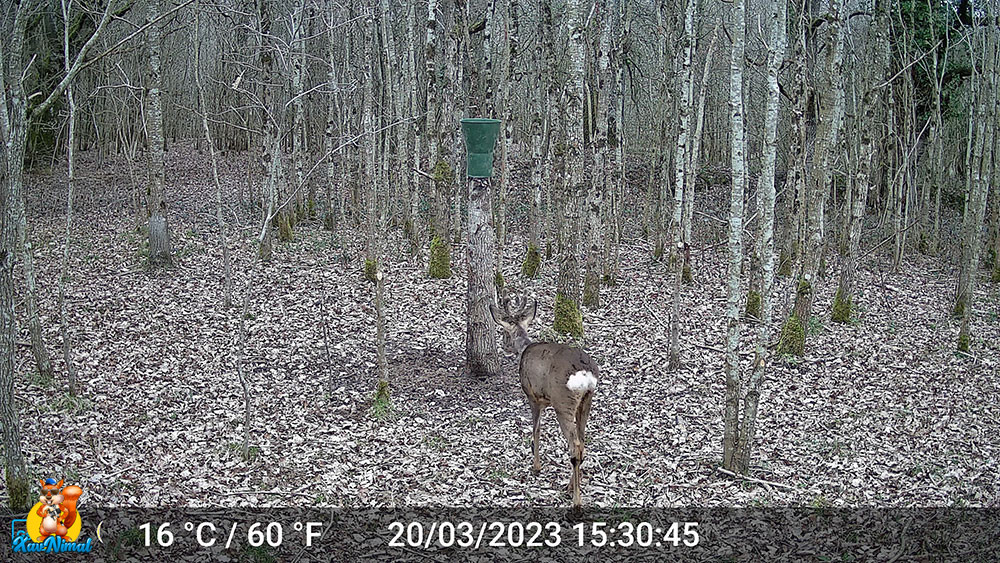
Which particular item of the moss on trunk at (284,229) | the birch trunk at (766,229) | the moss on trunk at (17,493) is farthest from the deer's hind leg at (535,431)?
the moss on trunk at (284,229)

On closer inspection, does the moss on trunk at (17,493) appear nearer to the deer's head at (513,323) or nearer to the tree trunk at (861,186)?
the deer's head at (513,323)

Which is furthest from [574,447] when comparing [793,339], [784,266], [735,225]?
[784,266]

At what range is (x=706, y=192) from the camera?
25.2 meters

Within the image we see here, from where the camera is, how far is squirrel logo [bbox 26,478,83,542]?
5527mm

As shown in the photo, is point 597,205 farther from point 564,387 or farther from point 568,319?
point 564,387

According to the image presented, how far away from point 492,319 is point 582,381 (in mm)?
2585

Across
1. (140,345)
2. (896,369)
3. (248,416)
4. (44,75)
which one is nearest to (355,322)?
(140,345)

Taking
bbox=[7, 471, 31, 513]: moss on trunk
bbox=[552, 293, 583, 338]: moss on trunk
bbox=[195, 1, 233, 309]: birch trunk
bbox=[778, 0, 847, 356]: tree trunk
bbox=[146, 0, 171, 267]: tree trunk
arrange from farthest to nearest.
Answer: bbox=[146, 0, 171, 267]: tree trunk < bbox=[552, 293, 583, 338]: moss on trunk < bbox=[778, 0, 847, 356]: tree trunk < bbox=[195, 1, 233, 309]: birch trunk < bbox=[7, 471, 31, 513]: moss on trunk

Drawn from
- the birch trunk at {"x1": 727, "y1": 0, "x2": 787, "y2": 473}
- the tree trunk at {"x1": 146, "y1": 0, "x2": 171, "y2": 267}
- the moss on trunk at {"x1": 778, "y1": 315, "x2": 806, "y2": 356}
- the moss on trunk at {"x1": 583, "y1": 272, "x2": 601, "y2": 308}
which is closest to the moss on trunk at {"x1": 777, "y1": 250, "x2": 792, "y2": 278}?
the moss on trunk at {"x1": 778, "y1": 315, "x2": 806, "y2": 356}

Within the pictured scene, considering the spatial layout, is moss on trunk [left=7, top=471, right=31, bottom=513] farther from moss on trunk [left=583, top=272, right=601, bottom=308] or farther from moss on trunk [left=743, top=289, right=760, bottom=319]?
moss on trunk [left=743, top=289, right=760, bottom=319]

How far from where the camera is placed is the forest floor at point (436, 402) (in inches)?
279

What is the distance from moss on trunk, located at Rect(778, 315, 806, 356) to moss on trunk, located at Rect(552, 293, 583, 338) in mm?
2987

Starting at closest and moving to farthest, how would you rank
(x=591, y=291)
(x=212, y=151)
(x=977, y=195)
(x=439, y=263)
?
(x=212, y=151) < (x=977, y=195) < (x=591, y=291) < (x=439, y=263)

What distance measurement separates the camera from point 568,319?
441 inches
